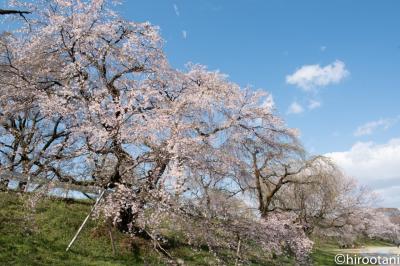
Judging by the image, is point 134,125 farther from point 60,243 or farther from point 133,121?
point 60,243

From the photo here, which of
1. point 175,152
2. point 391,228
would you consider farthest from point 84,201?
point 391,228

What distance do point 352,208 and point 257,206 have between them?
1646 centimetres

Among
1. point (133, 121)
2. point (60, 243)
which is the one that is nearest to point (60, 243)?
point (60, 243)

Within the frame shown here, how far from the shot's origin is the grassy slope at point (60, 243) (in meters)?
13.1

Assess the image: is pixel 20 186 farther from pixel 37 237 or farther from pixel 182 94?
pixel 182 94

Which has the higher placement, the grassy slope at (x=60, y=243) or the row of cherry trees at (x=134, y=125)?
the row of cherry trees at (x=134, y=125)

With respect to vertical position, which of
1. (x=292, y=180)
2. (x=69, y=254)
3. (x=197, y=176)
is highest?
(x=292, y=180)

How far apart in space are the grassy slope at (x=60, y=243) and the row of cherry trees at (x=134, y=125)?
1115 mm

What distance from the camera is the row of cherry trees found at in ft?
38.6

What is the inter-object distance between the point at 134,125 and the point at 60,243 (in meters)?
5.80

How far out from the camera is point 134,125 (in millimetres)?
12391

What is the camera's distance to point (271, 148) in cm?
2089

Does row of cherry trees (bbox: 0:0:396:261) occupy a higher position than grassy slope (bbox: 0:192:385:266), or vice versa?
row of cherry trees (bbox: 0:0:396:261)

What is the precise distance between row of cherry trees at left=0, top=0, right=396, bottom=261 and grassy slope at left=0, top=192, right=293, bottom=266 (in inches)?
43.9
